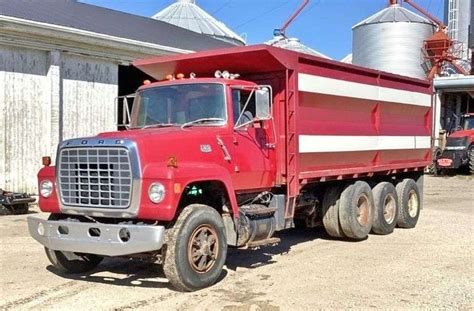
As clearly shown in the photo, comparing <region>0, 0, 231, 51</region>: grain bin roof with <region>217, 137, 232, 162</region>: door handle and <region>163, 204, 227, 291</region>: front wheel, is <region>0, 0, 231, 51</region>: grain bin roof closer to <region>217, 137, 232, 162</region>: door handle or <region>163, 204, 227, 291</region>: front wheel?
<region>217, 137, 232, 162</region>: door handle

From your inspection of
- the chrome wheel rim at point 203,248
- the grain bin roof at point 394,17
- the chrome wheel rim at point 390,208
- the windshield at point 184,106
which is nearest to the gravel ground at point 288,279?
the chrome wheel rim at point 203,248

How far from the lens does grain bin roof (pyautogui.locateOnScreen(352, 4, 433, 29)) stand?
32.6 meters

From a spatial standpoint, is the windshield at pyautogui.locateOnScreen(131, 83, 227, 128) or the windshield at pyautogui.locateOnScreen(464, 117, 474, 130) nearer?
the windshield at pyautogui.locateOnScreen(131, 83, 227, 128)

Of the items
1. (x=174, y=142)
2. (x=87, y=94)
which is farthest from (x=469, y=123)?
(x=174, y=142)

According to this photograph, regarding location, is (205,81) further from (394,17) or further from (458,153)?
(394,17)

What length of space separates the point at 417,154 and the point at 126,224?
7.74 metres

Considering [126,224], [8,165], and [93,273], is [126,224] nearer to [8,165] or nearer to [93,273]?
[93,273]

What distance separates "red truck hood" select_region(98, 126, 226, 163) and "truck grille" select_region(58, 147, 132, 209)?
25 cm

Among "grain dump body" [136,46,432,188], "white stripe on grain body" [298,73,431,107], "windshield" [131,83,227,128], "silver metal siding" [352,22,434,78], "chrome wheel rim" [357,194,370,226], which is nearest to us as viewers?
"windshield" [131,83,227,128]

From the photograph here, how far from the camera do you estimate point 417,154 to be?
12.3 m

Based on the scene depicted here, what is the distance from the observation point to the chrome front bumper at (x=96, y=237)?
6.11 metres

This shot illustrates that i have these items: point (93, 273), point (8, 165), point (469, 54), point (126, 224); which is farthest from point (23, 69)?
point (469, 54)

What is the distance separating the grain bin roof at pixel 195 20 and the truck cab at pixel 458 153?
11.0 meters

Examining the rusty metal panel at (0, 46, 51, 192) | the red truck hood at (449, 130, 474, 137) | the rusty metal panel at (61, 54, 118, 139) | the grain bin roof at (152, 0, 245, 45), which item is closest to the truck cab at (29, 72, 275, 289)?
the rusty metal panel at (0, 46, 51, 192)
